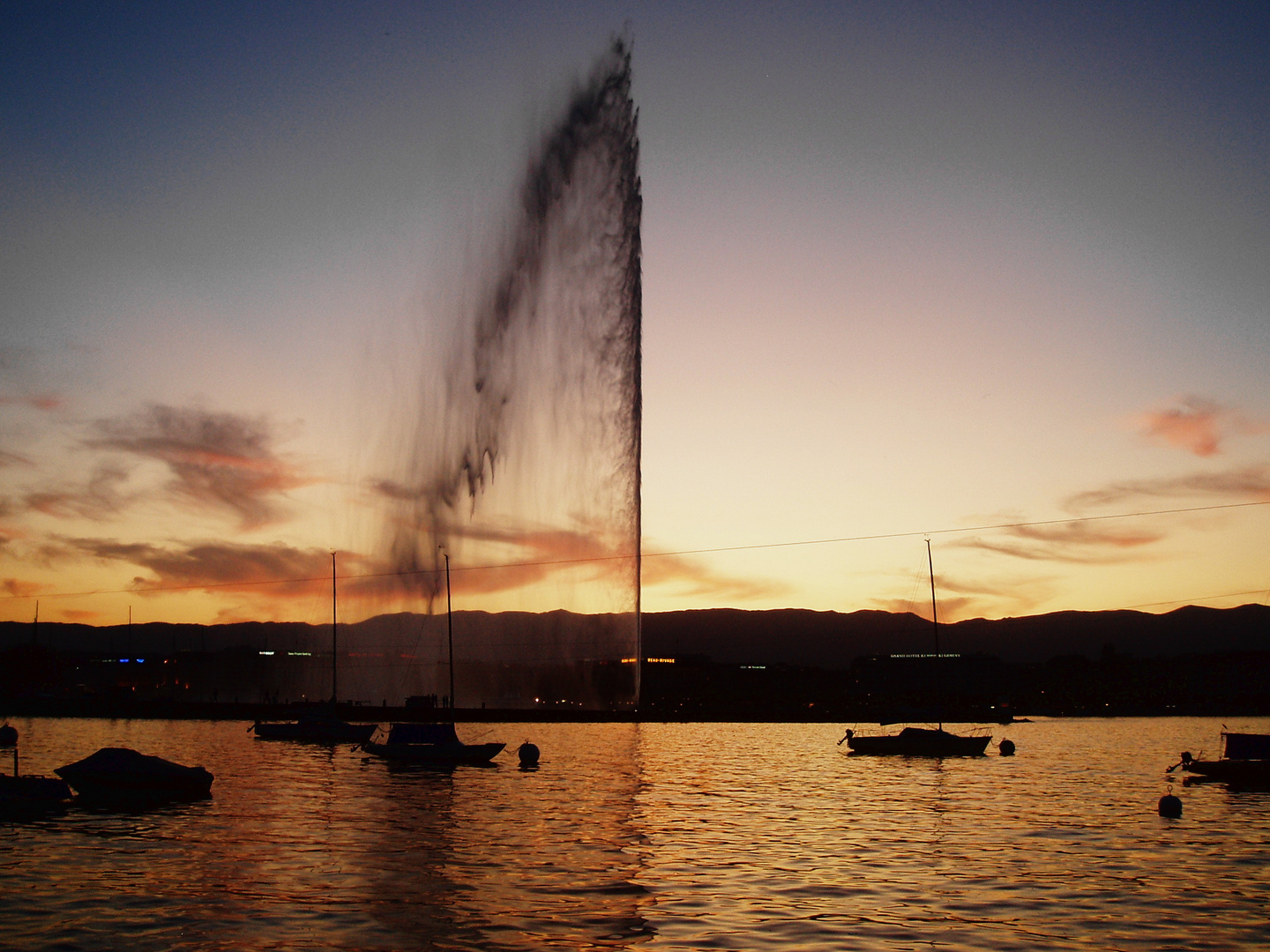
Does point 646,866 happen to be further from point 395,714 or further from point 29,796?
point 395,714

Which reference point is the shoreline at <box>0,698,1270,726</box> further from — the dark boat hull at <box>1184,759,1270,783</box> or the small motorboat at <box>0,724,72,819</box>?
the small motorboat at <box>0,724,72,819</box>

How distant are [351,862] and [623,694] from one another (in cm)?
15622

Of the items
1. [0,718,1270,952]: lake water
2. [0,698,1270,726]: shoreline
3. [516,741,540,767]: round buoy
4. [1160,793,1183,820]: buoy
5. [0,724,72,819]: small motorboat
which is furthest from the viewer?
[0,698,1270,726]: shoreline

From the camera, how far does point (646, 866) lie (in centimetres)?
3005

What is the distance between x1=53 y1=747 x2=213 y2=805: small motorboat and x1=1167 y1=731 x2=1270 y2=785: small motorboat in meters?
52.1

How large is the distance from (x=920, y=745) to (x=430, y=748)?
128 ft

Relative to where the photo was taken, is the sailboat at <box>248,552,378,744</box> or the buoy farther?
the sailboat at <box>248,552,378,744</box>

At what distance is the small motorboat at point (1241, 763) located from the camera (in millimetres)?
59125

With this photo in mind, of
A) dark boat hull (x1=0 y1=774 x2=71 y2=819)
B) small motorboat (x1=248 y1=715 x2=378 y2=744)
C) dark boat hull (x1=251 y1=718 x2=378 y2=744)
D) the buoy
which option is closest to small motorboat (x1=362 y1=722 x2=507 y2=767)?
small motorboat (x1=248 y1=715 x2=378 y2=744)

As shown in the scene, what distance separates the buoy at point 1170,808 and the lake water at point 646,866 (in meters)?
0.57

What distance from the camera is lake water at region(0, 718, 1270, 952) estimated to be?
21.9 meters

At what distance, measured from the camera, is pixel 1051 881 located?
92.8 ft

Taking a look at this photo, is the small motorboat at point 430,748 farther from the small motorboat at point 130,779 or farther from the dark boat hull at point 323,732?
the small motorboat at point 130,779

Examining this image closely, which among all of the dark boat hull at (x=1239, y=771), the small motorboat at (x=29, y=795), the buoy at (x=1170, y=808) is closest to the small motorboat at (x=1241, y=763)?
the dark boat hull at (x=1239, y=771)
